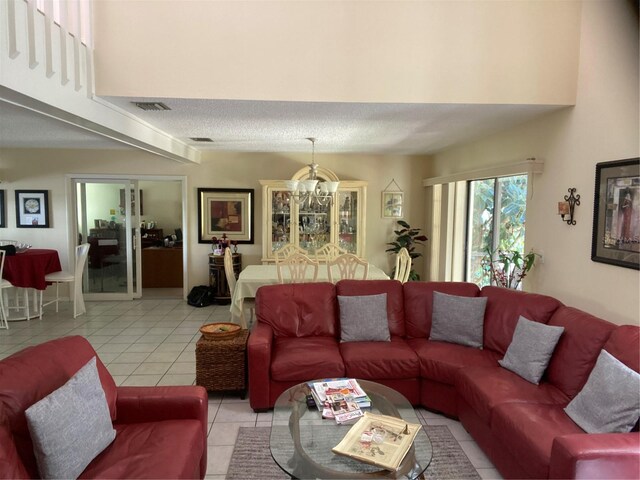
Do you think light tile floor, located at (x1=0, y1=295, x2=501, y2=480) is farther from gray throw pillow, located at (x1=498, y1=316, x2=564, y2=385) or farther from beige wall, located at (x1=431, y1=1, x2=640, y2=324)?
beige wall, located at (x1=431, y1=1, x2=640, y2=324)

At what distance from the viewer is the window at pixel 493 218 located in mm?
4145

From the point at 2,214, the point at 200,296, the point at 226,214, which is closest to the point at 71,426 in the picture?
the point at 200,296

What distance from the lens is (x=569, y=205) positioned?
9.99ft

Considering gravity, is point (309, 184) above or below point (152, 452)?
above

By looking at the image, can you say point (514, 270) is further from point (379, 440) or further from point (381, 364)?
point (379, 440)

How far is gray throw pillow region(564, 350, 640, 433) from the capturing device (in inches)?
71.8

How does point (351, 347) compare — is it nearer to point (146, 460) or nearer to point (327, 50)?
point (146, 460)

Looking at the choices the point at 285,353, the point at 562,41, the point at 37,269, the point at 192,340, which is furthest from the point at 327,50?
the point at 37,269

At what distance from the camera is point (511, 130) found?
12.7 feet

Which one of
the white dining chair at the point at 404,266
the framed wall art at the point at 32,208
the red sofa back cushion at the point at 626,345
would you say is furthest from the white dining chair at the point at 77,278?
the red sofa back cushion at the point at 626,345

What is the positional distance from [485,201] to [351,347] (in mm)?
2846

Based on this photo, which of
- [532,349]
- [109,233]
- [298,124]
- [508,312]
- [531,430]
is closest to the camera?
[531,430]

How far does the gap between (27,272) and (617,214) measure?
6.10m

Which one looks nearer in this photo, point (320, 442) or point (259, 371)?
point (320, 442)
